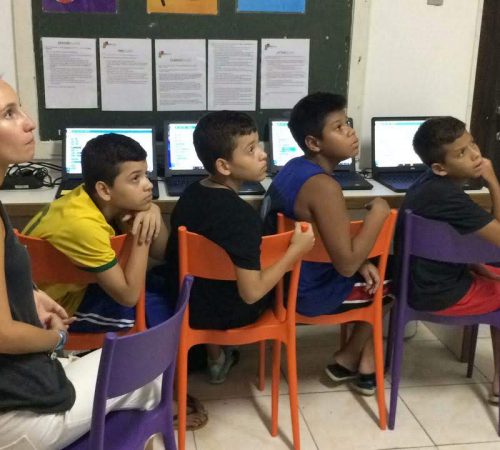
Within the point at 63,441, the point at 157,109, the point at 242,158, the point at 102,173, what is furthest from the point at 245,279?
the point at 157,109

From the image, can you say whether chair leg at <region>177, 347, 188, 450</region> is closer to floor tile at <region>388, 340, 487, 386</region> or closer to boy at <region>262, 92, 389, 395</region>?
boy at <region>262, 92, 389, 395</region>

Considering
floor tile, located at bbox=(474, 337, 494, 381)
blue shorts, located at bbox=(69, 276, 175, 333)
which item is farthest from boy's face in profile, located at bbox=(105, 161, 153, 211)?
floor tile, located at bbox=(474, 337, 494, 381)

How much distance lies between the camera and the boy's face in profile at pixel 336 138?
82.4 inches

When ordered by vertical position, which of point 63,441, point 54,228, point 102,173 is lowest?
point 63,441

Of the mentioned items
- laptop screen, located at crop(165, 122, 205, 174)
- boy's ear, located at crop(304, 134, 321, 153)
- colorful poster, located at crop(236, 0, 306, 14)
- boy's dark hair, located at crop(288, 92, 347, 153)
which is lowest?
laptop screen, located at crop(165, 122, 205, 174)

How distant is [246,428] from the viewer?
2.15 m

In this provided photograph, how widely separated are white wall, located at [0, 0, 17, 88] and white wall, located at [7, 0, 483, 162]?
331mm

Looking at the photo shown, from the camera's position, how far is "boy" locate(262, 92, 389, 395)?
1948mm

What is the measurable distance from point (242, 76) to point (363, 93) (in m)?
0.57

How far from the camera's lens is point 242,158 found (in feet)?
6.25

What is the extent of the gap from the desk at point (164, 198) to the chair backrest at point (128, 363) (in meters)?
1.08

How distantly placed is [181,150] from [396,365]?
1226 millimetres

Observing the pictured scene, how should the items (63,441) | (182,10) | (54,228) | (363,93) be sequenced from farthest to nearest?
1. (363,93)
2. (182,10)
3. (54,228)
4. (63,441)

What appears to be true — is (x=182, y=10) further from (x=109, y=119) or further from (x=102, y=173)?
(x=102, y=173)
